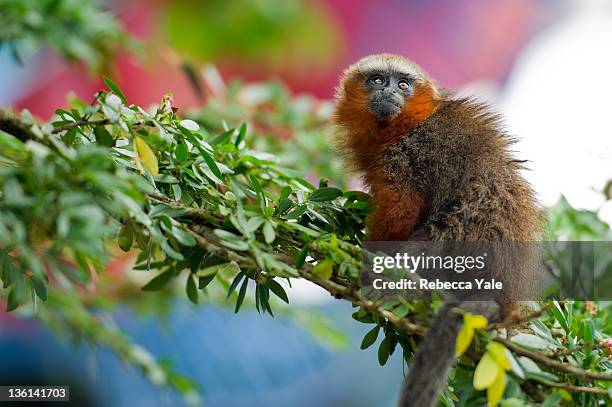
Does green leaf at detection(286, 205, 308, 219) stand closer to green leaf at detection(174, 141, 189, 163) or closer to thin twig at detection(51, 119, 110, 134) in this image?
green leaf at detection(174, 141, 189, 163)

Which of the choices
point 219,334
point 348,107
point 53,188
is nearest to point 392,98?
point 348,107

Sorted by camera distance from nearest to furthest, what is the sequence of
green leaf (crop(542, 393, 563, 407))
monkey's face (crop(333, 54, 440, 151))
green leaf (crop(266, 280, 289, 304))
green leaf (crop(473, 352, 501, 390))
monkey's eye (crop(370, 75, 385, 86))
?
green leaf (crop(473, 352, 501, 390)) < green leaf (crop(542, 393, 563, 407)) < green leaf (crop(266, 280, 289, 304)) < monkey's face (crop(333, 54, 440, 151)) < monkey's eye (crop(370, 75, 385, 86))

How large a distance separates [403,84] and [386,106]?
0.14m

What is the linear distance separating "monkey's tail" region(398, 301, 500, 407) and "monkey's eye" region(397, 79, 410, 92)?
1126 mm

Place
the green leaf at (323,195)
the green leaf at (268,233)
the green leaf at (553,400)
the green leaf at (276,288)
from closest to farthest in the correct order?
the green leaf at (553,400), the green leaf at (268,233), the green leaf at (276,288), the green leaf at (323,195)

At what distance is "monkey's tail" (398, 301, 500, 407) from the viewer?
140 centimetres

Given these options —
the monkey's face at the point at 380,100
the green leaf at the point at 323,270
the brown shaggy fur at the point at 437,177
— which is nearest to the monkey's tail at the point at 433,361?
the brown shaggy fur at the point at 437,177

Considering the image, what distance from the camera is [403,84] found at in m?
2.39

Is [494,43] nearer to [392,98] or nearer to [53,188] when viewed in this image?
[392,98]

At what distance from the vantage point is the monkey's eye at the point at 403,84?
93.4 inches

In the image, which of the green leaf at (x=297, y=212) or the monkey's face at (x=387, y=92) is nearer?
the green leaf at (x=297, y=212)

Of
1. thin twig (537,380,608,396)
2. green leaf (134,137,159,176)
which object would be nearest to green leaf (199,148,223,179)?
green leaf (134,137,159,176)

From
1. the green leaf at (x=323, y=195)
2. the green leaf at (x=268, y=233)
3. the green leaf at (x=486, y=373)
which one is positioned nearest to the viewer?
the green leaf at (x=486, y=373)

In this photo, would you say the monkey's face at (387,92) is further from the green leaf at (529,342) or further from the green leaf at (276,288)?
the green leaf at (529,342)
